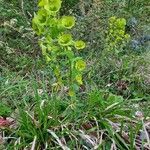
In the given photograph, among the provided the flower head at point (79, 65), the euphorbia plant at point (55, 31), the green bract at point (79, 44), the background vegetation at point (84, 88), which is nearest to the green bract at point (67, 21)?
the euphorbia plant at point (55, 31)

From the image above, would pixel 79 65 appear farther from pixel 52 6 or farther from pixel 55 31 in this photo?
pixel 52 6

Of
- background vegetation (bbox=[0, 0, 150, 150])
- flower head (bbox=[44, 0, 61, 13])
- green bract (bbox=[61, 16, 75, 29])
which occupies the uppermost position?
flower head (bbox=[44, 0, 61, 13])

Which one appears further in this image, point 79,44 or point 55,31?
point 79,44

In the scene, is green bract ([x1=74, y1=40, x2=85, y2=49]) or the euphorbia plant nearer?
the euphorbia plant

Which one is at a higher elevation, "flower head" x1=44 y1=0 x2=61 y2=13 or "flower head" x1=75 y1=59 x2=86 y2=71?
"flower head" x1=44 y1=0 x2=61 y2=13

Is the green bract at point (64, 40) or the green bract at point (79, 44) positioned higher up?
the green bract at point (64, 40)

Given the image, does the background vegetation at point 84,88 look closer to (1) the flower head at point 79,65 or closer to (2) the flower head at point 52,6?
(1) the flower head at point 79,65

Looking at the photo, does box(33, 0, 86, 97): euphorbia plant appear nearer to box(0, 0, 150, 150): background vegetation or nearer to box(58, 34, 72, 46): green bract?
box(58, 34, 72, 46): green bract

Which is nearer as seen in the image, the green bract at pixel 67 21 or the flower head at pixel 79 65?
the green bract at pixel 67 21

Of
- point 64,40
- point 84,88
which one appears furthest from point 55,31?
→ point 84,88

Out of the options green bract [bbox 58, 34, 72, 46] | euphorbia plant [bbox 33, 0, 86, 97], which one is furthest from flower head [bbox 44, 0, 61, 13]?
green bract [bbox 58, 34, 72, 46]

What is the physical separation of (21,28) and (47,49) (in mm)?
1916

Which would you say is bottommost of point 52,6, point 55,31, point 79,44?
point 79,44

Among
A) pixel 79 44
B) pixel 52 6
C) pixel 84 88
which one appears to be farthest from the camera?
pixel 84 88
